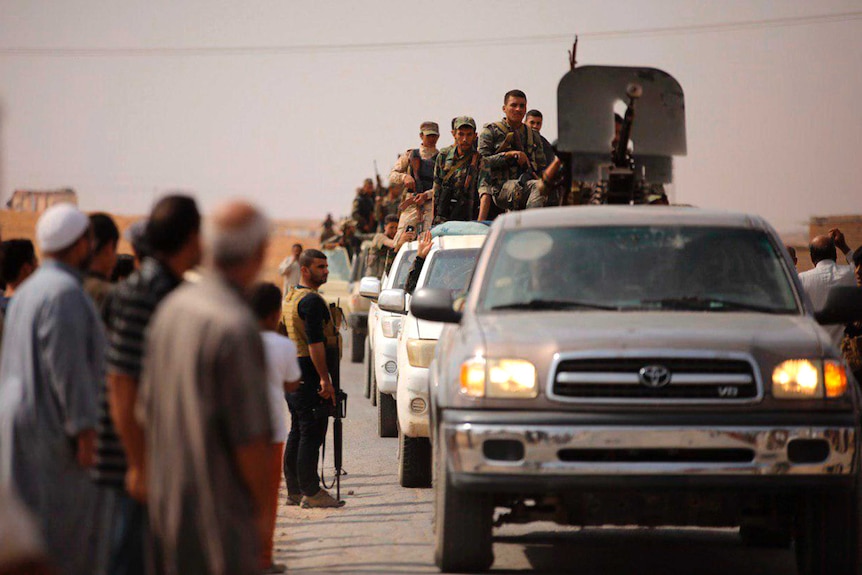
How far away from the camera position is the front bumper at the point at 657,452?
24.5 ft

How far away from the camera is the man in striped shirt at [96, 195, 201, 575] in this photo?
5359 mm

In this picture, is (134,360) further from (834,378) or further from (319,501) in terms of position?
(319,501)

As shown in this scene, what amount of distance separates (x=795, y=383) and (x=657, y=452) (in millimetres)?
765

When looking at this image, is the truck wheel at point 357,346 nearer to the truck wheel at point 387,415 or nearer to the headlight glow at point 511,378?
the truck wheel at point 387,415

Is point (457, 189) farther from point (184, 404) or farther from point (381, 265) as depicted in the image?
point (184, 404)

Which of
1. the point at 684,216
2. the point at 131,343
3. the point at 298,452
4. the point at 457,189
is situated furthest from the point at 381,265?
the point at 131,343

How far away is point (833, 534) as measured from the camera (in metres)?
7.64

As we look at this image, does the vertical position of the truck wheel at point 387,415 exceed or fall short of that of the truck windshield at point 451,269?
it falls short

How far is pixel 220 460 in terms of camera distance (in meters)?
4.71

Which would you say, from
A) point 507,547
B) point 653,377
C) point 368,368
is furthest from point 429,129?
point 653,377

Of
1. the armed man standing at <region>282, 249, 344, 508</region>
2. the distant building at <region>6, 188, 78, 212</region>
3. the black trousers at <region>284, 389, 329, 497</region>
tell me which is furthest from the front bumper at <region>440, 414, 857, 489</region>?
the distant building at <region>6, 188, 78, 212</region>

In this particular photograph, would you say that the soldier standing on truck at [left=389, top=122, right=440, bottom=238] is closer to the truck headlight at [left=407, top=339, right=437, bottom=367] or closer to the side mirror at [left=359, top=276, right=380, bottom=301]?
the side mirror at [left=359, top=276, right=380, bottom=301]

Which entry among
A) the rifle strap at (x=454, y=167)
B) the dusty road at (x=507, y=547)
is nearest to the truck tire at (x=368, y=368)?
the rifle strap at (x=454, y=167)

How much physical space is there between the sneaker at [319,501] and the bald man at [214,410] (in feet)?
21.5
